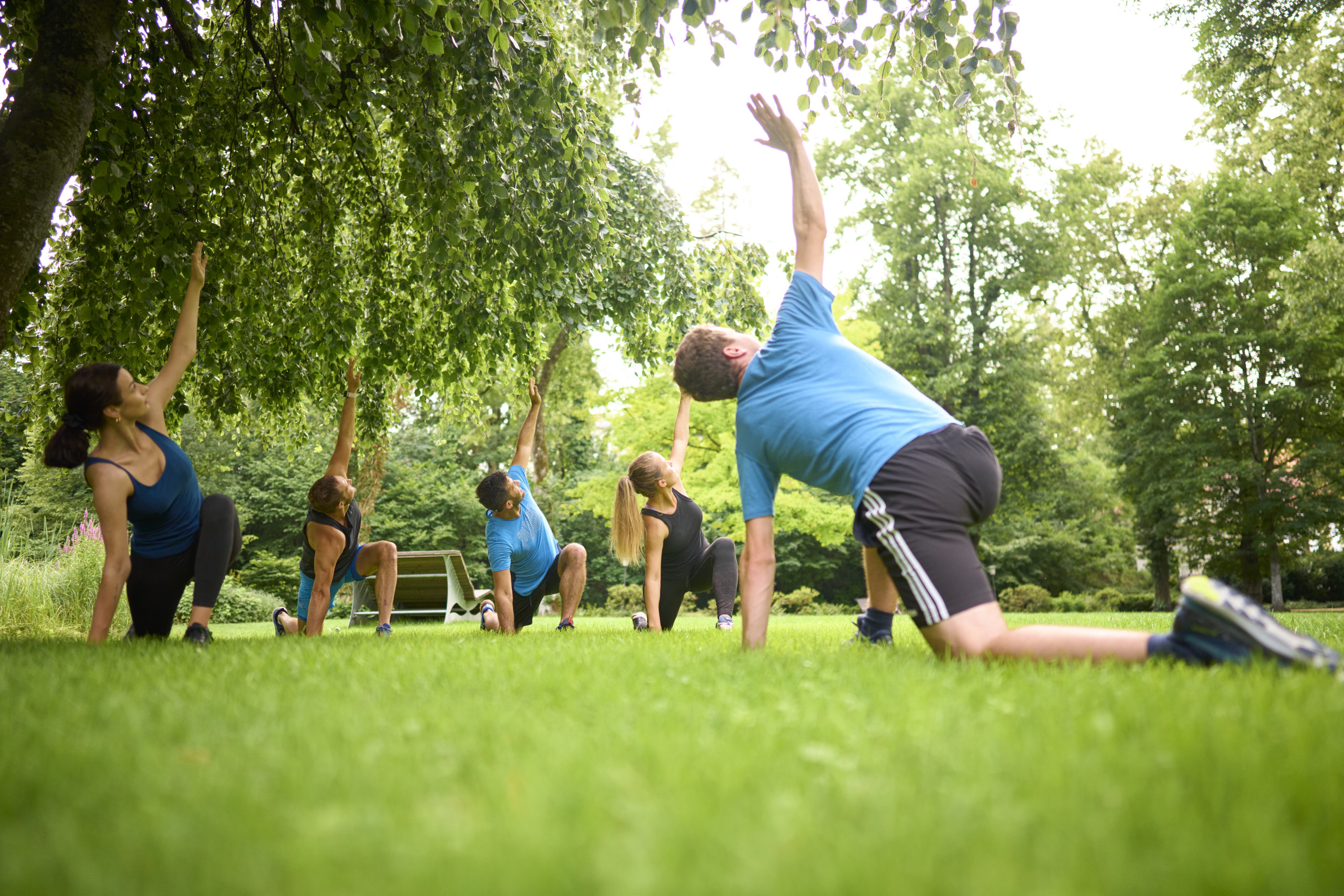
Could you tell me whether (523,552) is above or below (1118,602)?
above

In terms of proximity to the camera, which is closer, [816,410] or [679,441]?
[816,410]

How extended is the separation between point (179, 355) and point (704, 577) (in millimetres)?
5335

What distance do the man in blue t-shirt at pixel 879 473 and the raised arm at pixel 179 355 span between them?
330 centimetres

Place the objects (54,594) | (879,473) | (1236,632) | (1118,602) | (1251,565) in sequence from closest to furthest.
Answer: (1236,632), (879,473), (54,594), (1251,565), (1118,602)

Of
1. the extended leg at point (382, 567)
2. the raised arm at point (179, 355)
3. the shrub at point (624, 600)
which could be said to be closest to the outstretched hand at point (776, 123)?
the raised arm at point (179, 355)

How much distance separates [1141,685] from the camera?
2365 millimetres

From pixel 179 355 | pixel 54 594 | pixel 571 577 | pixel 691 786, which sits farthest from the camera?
pixel 54 594

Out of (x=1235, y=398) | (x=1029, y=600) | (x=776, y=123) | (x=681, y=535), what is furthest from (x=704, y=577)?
(x=1235, y=398)

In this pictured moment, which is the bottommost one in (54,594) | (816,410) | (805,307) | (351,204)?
(54,594)

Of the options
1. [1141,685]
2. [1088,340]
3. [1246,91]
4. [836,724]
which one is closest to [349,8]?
[836,724]

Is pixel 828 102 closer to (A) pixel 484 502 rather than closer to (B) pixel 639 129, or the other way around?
(B) pixel 639 129

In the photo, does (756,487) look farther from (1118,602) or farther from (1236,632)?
(1118,602)

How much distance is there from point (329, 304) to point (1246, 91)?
58.8ft

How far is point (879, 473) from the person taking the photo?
3.44 m
